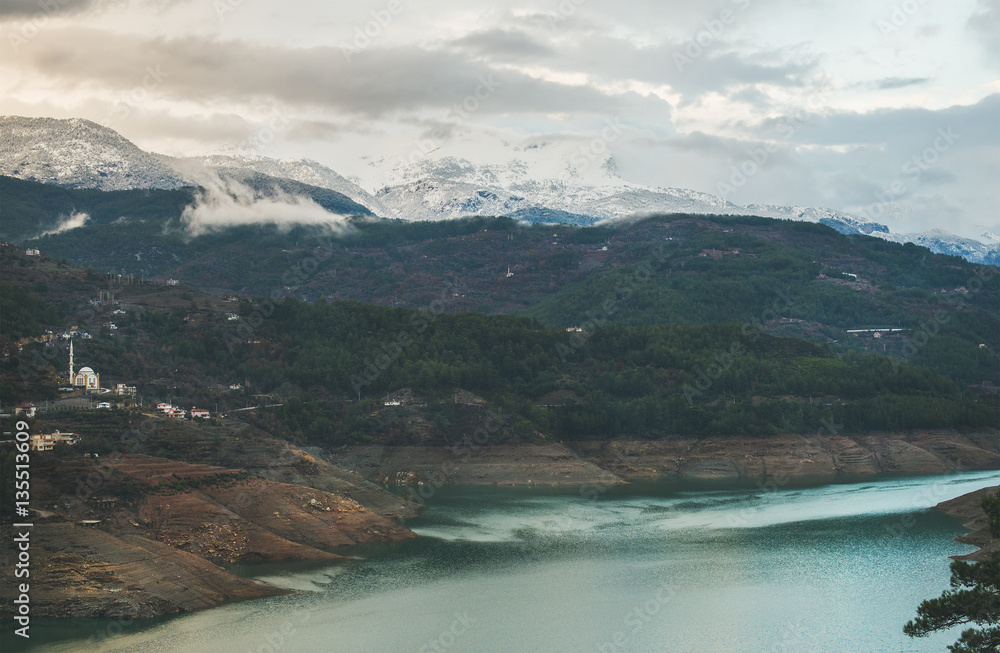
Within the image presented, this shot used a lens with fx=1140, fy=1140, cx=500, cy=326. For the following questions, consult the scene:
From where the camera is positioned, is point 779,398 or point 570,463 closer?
point 570,463

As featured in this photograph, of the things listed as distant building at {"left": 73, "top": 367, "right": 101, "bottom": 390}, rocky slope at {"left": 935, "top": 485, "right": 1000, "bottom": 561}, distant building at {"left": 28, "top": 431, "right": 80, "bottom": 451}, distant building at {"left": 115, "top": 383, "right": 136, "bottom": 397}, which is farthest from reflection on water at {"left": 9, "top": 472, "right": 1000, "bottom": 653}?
distant building at {"left": 73, "top": 367, "right": 101, "bottom": 390}

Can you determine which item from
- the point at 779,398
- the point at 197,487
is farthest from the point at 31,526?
Result: the point at 779,398

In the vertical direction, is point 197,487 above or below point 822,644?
above

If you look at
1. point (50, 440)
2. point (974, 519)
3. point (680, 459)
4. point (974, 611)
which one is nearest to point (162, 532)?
point (50, 440)

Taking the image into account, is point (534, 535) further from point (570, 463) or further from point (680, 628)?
point (570, 463)

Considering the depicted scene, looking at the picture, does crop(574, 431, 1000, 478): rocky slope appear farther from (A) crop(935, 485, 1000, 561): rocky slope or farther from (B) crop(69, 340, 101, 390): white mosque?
(B) crop(69, 340, 101, 390): white mosque

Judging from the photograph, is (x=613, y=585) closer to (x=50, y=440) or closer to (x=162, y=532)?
(x=162, y=532)

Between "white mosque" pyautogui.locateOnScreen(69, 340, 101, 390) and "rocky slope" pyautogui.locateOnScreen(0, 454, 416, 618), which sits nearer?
"rocky slope" pyautogui.locateOnScreen(0, 454, 416, 618)

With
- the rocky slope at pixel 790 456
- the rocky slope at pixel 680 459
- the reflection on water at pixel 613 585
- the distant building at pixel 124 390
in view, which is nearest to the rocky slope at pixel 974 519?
the reflection on water at pixel 613 585
